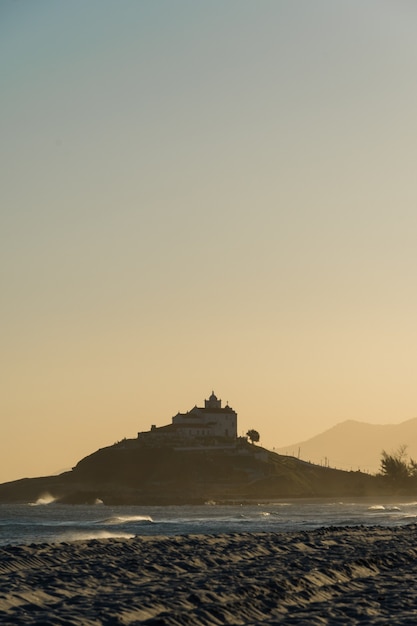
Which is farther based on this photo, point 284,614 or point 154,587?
point 154,587

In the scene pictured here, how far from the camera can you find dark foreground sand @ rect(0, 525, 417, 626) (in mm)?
20938

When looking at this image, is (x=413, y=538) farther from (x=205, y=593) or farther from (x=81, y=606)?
(x=81, y=606)

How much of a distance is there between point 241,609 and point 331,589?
4.53 metres

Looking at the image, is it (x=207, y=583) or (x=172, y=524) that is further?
(x=172, y=524)

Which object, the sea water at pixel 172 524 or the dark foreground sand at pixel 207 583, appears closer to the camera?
the dark foreground sand at pixel 207 583

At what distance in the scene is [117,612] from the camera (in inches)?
821

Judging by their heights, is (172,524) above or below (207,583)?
above

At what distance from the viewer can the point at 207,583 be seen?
84.4 ft

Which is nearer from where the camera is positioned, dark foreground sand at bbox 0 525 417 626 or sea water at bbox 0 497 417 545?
dark foreground sand at bbox 0 525 417 626

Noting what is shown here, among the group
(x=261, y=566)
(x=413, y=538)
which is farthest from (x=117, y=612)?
(x=413, y=538)

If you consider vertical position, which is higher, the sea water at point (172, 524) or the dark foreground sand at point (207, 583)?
the sea water at point (172, 524)

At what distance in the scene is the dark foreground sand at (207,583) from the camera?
68.7ft

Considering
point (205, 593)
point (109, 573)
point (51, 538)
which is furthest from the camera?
point (51, 538)

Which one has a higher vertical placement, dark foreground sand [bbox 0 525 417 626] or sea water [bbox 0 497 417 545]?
sea water [bbox 0 497 417 545]
